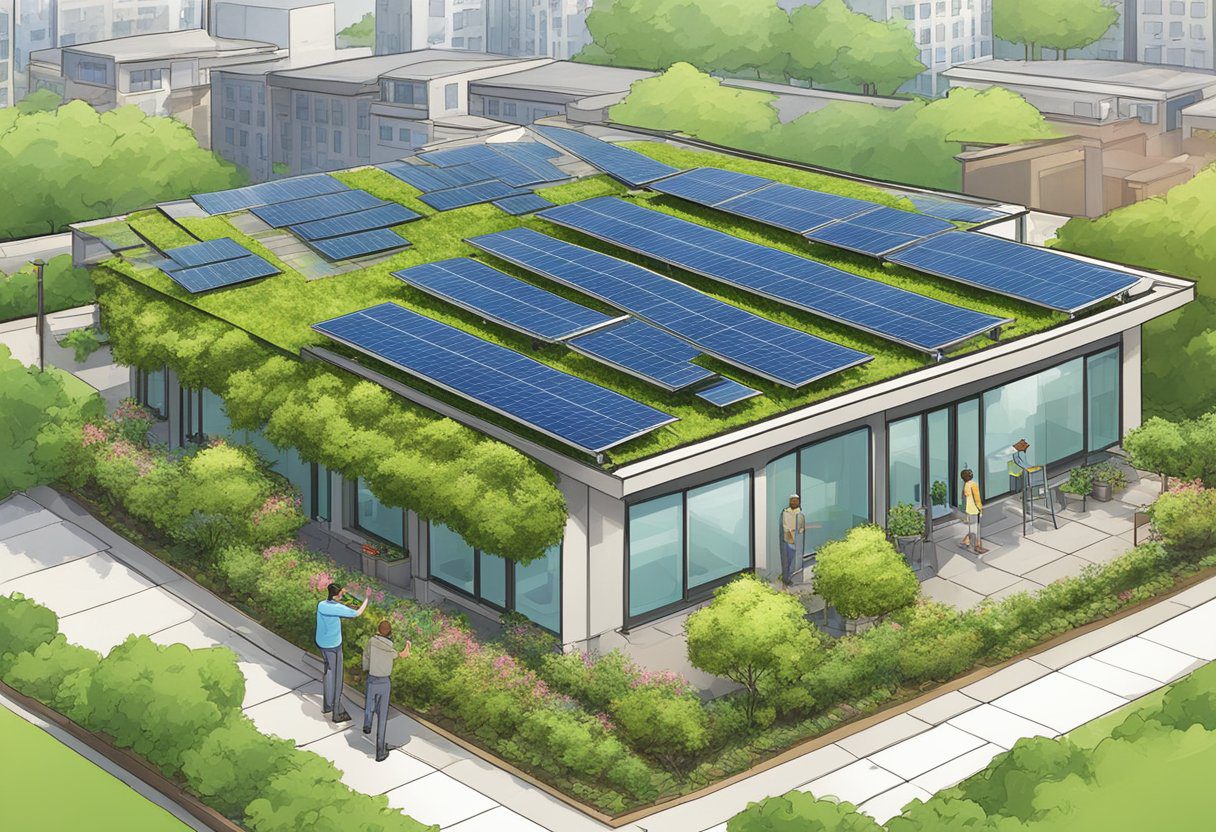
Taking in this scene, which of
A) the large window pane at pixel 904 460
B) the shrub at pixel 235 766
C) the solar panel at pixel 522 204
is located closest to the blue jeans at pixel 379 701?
the shrub at pixel 235 766

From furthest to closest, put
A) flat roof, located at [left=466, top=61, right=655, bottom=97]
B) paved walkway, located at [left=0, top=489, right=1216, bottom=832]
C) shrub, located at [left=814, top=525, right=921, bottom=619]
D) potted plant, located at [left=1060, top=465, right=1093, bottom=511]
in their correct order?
flat roof, located at [left=466, top=61, right=655, bottom=97] → potted plant, located at [left=1060, top=465, right=1093, bottom=511] → shrub, located at [left=814, top=525, right=921, bottom=619] → paved walkway, located at [left=0, top=489, right=1216, bottom=832]

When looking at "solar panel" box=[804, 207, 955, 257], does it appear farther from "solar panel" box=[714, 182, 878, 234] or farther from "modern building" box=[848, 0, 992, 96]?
"modern building" box=[848, 0, 992, 96]

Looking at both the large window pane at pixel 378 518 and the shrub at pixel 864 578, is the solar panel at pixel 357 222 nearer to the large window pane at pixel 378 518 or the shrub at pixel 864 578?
the large window pane at pixel 378 518

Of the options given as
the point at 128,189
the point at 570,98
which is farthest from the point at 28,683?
the point at 570,98

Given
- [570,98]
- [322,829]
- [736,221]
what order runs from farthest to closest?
[570,98] < [736,221] < [322,829]

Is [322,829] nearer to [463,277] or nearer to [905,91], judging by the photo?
[463,277]

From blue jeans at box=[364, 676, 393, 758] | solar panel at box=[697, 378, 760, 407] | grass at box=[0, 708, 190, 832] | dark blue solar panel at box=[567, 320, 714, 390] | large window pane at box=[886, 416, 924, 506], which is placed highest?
dark blue solar panel at box=[567, 320, 714, 390]

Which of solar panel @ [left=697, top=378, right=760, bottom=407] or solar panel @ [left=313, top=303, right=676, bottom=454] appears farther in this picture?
solar panel @ [left=697, top=378, right=760, bottom=407]

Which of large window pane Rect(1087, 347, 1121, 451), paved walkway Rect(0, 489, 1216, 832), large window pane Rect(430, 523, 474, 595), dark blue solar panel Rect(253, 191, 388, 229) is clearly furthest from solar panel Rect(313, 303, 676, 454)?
large window pane Rect(1087, 347, 1121, 451)
